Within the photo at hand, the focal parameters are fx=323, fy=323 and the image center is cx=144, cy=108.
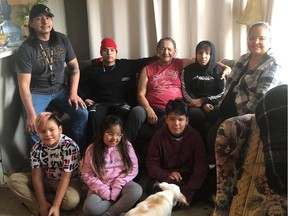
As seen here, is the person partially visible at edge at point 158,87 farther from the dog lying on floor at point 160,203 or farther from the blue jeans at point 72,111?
the dog lying on floor at point 160,203

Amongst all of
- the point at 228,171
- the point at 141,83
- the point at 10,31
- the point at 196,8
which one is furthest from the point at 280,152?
the point at 10,31

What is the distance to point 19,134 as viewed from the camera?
2.64 meters

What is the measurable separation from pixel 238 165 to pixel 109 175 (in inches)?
32.9

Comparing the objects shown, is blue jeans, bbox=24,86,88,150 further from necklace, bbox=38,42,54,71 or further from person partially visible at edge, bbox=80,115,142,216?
person partially visible at edge, bbox=80,115,142,216

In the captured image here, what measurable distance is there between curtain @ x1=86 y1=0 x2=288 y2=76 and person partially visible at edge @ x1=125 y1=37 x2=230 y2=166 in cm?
40

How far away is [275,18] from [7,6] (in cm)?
216

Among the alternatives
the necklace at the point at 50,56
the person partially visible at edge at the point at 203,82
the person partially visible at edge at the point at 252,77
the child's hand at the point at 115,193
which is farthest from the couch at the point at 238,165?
the necklace at the point at 50,56

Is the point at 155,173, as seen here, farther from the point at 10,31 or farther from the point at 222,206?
the point at 10,31

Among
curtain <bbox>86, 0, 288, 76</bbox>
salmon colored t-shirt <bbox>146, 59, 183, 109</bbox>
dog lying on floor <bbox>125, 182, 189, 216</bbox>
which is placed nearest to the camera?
dog lying on floor <bbox>125, 182, 189, 216</bbox>

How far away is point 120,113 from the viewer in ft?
8.55

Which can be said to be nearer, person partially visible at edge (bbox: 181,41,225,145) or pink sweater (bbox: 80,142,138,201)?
pink sweater (bbox: 80,142,138,201)

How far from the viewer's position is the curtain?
2.88 meters

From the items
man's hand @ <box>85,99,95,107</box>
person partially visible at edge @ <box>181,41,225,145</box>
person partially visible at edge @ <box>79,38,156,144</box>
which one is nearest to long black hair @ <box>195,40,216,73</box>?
person partially visible at edge @ <box>181,41,225,145</box>

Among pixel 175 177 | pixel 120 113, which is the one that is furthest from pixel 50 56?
pixel 175 177
